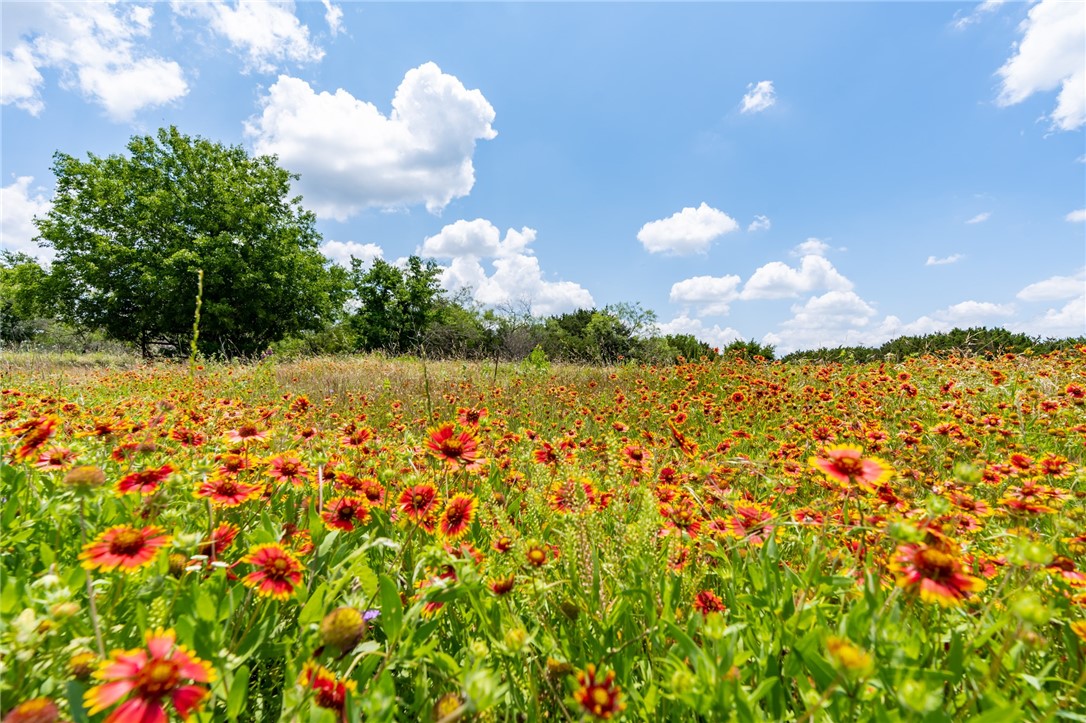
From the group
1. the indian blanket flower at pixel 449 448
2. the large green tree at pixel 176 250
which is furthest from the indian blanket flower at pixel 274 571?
the large green tree at pixel 176 250

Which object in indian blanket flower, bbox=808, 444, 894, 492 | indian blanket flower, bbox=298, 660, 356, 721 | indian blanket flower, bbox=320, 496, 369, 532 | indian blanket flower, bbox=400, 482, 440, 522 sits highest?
indian blanket flower, bbox=808, 444, 894, 492

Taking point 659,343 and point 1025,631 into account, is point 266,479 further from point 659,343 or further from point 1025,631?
point 659,343

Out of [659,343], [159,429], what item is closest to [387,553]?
[159,429]

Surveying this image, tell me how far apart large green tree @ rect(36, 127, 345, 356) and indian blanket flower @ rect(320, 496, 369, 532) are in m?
20.9

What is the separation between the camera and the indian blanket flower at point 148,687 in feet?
2.08

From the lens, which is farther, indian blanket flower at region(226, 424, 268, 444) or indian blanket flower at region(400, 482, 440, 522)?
indian blanket flower at region(226, 424, 268, 444)

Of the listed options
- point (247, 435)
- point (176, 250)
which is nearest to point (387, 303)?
point (176, 250)

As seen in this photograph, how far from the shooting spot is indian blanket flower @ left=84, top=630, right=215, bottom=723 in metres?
0.63

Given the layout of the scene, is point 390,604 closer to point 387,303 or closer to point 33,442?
point 33,442

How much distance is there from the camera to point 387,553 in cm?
155

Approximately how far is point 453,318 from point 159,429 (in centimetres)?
3253

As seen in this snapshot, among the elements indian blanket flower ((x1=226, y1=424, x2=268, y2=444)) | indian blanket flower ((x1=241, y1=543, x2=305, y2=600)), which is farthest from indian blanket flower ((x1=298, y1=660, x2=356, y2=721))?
indian blanket flower ((x1=226, y1=424, x2=268, y2=444))

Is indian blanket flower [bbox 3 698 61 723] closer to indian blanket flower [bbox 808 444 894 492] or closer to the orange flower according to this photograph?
the orange flower

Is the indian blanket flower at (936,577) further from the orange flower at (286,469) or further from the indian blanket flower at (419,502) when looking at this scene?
the orange flower at (286,469)
